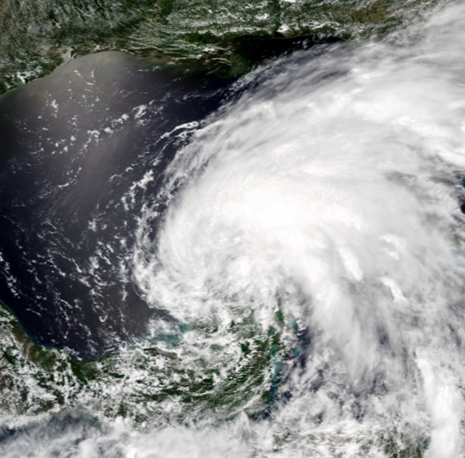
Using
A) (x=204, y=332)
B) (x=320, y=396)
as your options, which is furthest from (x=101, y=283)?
(x=320, y=396)

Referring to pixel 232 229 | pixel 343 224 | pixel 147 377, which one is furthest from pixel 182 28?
pixel 147 377

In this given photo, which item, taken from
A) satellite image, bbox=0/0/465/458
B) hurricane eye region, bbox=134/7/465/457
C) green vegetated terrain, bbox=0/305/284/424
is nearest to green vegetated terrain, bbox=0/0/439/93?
satellite image, bbox=0/0/465/458

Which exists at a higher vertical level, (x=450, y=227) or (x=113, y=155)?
(x=113, y=155)

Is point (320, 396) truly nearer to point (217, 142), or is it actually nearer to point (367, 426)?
point (367, 426)

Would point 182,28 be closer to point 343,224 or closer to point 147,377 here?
point 343,224

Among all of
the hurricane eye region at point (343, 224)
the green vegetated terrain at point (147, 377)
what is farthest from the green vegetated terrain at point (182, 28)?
the green vegetated terrain at point (147, 377)

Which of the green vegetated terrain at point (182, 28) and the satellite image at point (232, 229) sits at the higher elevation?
the green vegetated terrain at point (182, 28)

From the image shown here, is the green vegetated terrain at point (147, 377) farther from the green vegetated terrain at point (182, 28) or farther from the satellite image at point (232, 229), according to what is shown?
the green vegetated terrain at point (182, 28)
